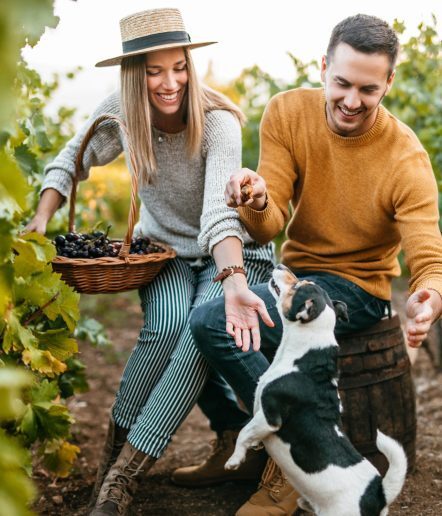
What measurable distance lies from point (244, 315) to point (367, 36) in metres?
1.09

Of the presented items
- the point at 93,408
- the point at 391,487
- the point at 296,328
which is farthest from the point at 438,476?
the point at 93,408

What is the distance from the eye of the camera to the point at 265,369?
2.65 meters

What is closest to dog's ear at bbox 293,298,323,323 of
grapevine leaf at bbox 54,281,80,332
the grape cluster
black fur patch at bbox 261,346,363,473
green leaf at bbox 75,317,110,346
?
black fur patch at bbox 261,346,363,473

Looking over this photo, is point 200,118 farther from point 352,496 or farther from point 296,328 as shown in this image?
point 352,496

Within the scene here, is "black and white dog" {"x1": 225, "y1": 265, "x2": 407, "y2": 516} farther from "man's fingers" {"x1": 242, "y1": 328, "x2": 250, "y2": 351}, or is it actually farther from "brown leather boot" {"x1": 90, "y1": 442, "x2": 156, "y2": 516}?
"brown leather boot" {"x1": 90, "y1": 442, "x2": 156, "y2": 516}

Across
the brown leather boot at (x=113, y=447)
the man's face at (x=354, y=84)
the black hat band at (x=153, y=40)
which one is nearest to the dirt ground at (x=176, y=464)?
the brown leather boot at (x=113, y=447)

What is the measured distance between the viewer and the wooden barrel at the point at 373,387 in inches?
119

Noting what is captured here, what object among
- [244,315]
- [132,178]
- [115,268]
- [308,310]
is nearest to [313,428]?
[308,310]

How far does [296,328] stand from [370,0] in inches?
134

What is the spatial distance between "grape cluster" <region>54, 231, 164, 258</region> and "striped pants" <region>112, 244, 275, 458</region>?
0.20m

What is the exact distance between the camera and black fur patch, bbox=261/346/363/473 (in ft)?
7.50

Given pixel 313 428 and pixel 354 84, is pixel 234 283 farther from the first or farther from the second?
pixel 354 84

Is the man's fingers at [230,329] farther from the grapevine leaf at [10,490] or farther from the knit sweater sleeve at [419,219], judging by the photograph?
the grapevine leaf at [10,490]

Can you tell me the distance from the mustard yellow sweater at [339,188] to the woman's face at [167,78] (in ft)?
1.26
